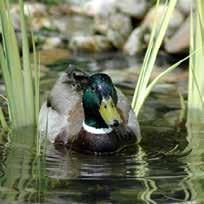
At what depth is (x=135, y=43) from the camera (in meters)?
10.6

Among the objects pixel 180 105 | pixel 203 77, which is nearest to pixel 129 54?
pixel 180 105

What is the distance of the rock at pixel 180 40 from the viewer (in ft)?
31.5

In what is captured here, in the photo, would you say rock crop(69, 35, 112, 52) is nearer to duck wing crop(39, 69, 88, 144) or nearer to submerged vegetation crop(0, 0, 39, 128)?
duck wing crop(39, 69, 88, 144)

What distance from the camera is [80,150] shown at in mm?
5340

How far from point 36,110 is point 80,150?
0.60 metres

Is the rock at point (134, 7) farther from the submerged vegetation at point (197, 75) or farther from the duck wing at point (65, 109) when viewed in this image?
the submerged vegetation at point (197, 75)

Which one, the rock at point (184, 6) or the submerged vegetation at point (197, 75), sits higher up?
the rock at point (184, 6)

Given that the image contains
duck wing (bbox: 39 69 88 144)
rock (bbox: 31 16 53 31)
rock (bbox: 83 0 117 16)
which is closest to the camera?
duck wing (bbox: 39 69 88 144)

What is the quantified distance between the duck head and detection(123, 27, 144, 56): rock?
5.19m

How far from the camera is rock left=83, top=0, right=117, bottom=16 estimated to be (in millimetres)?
11469

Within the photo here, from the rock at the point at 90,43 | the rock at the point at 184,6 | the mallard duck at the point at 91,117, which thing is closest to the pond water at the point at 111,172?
the mallard duck at the point at 91,117

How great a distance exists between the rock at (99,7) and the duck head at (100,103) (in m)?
6.15

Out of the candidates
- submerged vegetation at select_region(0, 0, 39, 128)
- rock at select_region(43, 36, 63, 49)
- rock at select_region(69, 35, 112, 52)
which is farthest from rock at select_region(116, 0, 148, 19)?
submerged vegetation at select_region(0, 0, 39, 128)

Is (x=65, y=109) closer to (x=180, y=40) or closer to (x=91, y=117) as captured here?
(x=91, y=117)
